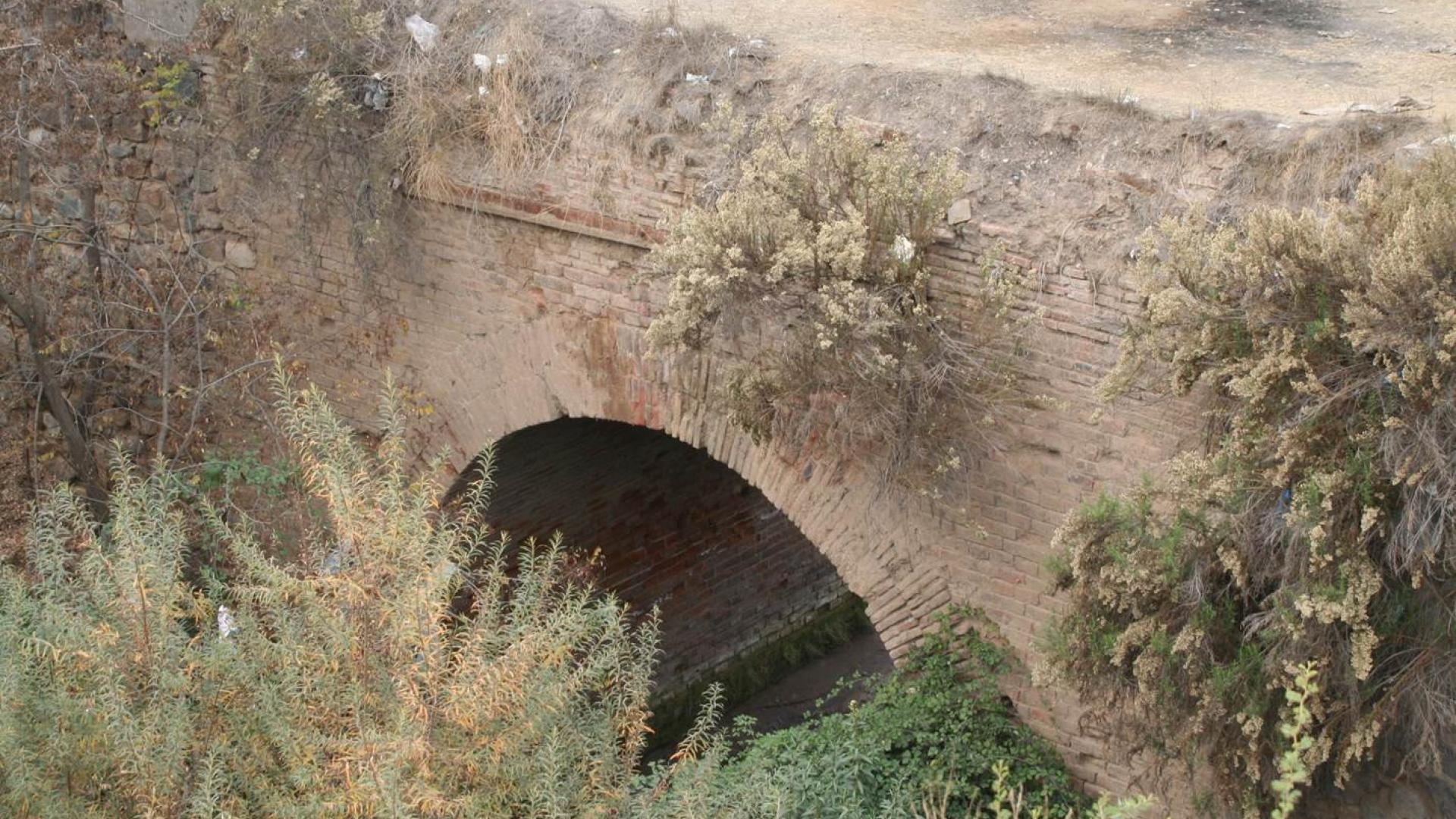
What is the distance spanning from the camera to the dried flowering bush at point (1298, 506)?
4.14 m

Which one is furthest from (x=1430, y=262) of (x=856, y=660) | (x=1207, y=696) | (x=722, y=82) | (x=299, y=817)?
(x=856, y=660)

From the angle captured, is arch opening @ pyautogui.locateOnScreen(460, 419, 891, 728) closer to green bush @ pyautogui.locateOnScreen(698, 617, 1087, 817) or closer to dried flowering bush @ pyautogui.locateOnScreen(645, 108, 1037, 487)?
dried flowering bush @ pyautogui.locateOnScreen(645, 108, 1037, 487)

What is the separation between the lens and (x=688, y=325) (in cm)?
552

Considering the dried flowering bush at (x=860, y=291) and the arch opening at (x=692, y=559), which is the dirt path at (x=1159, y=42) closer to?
the dried flowering bush at (x=860, y=291)

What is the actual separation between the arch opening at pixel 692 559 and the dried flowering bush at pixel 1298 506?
12.0 feet

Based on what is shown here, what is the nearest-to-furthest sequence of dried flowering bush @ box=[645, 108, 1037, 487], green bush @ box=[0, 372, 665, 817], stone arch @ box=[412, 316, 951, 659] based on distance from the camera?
green bush @ box=[0, 372, 665, 817] < dried flowering bush @ box=[645, 108, 1037, 487] < stone arch @ box=[412, 316, 951, 659]

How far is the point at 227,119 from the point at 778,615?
15.9 feet

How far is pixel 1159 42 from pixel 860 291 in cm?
262

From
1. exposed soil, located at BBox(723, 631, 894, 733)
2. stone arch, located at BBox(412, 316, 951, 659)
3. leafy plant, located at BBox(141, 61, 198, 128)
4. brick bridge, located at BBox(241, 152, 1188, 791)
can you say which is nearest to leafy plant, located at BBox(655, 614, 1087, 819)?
brick bridge, located at BBox(241, 152, 1188, 791)

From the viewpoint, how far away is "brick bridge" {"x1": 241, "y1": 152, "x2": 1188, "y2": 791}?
5391 mm

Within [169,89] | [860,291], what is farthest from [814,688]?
[169,89]

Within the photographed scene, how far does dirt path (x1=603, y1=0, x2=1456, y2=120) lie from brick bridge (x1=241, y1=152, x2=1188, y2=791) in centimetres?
104

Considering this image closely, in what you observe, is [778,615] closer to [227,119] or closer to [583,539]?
[583,539]

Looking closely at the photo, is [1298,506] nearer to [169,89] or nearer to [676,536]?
[676,536]
